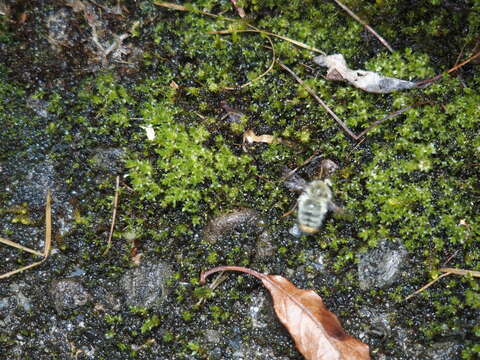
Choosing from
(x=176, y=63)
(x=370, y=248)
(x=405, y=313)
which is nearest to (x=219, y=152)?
(x=176, y=63)

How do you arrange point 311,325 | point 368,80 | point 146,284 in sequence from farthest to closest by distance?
point 368,80 < point 146,284 < point 311,325

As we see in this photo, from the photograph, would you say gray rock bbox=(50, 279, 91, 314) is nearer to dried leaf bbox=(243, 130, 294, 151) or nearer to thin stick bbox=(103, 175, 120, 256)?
thin stick bbox=(103, 175, 120, 256)

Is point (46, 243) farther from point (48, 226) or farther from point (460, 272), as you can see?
point (460, 272)

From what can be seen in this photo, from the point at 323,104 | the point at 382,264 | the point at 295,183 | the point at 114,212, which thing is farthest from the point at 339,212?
the point at 114,212

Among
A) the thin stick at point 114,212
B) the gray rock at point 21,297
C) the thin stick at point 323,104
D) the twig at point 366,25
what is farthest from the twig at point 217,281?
the twig at point 366,25

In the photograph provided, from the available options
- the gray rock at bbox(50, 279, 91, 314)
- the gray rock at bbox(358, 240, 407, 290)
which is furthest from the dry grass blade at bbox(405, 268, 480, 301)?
the gray rock at bbox(50, 279, 91, 314)

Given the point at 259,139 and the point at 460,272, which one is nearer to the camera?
the point at 460,272

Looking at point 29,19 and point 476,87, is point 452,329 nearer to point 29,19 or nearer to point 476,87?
point 476,87
